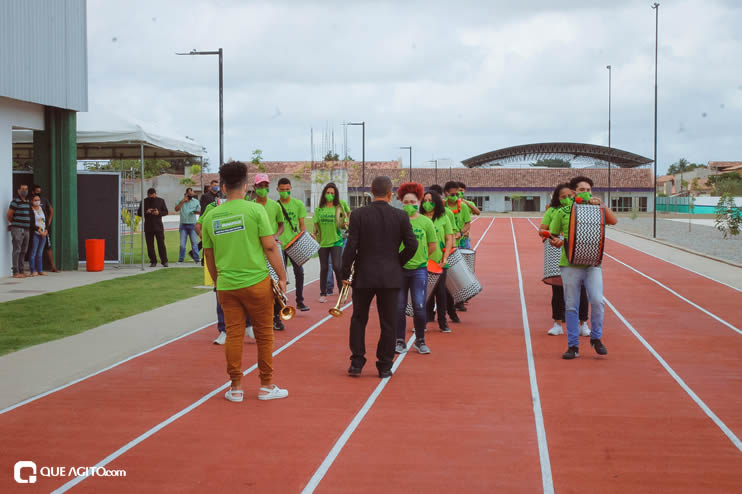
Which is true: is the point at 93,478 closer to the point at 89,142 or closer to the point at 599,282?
the point at 599,282

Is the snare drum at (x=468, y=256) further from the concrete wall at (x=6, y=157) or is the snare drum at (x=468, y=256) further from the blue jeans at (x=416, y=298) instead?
the concrete wall at (x=6, y=157)

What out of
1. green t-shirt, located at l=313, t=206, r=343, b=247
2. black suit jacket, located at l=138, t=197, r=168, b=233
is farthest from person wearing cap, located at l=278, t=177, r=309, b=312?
black suit jacket, located at l=138, t=197, r=168, b=233

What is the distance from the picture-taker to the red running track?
510cm

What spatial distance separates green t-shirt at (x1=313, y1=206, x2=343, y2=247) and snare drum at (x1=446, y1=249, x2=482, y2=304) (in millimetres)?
2713

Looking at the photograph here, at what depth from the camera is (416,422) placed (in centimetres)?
635

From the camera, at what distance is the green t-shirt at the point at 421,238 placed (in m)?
9.06

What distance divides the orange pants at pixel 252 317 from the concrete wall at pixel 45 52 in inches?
465

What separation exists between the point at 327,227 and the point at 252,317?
638 cm

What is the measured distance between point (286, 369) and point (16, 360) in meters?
2.88

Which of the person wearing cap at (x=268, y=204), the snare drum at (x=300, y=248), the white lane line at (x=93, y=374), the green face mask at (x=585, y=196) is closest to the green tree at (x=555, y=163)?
the snare drum at (x=300, y=248)

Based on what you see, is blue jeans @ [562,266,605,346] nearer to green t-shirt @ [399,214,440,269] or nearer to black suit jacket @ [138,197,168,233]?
green t-shirt @ [399,214,440,269]

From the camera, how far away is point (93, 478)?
16.6 feet

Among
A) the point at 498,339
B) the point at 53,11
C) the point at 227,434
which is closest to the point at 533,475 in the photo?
the point at 227,434

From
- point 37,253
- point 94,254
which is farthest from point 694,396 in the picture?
point 94,254
